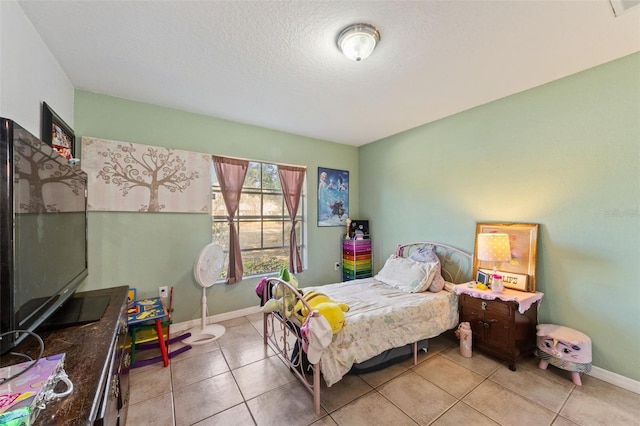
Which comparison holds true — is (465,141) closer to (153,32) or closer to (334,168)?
(334,168)

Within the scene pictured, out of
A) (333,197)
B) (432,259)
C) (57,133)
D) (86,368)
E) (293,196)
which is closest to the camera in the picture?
(86,368)

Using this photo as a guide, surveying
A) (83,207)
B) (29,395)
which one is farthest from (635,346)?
(83,207)

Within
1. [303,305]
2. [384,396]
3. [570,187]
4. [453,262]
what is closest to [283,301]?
[303,305]

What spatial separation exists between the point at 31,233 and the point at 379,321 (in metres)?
2.22

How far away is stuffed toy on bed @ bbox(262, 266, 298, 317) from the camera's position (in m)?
2.12

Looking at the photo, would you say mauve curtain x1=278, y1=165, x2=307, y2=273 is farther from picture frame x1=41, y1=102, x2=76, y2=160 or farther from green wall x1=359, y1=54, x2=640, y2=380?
picture frame x1=41, y1=102, x2=76, y2=160

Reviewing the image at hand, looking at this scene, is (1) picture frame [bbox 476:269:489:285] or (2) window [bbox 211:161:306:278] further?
(2) window [bbox 211:161:306:278]

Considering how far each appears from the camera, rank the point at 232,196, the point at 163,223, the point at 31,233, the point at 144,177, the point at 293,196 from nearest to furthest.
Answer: the point at 31,233 < the point at 144,177 < the point at 163,223 < the point at 232,196 < the point at 293,196

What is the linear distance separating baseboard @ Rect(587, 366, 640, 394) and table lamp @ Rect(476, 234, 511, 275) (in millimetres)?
1096

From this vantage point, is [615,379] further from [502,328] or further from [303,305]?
[303,305]

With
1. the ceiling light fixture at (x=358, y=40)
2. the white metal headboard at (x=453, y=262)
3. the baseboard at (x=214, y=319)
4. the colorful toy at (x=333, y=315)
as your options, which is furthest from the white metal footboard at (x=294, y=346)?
the white metal headboard at (x=453, y=262)

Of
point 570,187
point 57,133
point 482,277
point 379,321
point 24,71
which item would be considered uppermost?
point 24,71

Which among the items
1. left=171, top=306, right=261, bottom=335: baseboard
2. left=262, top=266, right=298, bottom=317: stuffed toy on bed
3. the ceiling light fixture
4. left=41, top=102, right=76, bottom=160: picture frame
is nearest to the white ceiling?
the ceiling light fixture

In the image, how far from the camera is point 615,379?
2.01 meters
